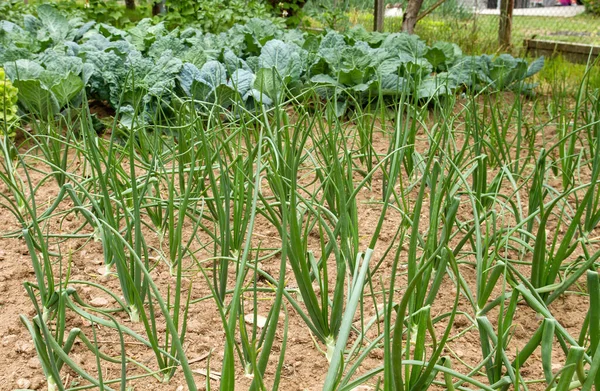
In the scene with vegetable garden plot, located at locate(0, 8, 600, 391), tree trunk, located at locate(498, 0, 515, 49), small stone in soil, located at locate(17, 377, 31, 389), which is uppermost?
tree trunk, located at locate(498, 0, 515, 49)

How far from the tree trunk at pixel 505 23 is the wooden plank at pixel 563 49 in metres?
0.21

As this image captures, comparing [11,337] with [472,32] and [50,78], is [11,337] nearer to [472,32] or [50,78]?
[50,78]

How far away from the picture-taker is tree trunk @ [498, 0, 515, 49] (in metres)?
5.98

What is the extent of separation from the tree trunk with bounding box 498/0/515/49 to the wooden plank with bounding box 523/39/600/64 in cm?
21

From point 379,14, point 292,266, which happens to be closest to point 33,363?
point 292,266

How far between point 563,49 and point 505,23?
54cm

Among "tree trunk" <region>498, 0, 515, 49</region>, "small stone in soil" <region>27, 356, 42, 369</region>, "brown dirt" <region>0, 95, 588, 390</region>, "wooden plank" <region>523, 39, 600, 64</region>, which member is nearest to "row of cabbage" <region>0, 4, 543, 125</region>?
"brown dirt" <region>0, 95, 588, 390</region>

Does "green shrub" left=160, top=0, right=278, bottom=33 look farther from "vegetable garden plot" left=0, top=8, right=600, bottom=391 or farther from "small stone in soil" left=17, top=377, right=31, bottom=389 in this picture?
"small stone in soil" left=17, top=377, right=31, bottom=389

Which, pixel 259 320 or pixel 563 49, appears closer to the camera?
pixel 259 320

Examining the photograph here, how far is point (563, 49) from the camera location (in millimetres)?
5895

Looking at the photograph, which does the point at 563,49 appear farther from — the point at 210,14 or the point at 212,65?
the point at 212,65

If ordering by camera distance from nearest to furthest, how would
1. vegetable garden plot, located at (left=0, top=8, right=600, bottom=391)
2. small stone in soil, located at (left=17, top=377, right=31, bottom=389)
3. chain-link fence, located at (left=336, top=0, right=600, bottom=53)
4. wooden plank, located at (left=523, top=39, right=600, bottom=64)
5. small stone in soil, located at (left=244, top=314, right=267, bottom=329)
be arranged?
vegetable garden plot, located at (left=0, top=8, right=600, bottom=391) → small stone in soil, located at (left=17, top=377, right=31, bottom=389) → small stone in soil, located at (left=244, top=314, right=267, bottom=329) → wooden plank, located at (left=523, top=39, right=600, bottom=64) → chain-link fence, located at (left=336, top=0, right=600, bottom=53)

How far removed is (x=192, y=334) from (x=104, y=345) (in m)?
0.19

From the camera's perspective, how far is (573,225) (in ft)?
4.52
